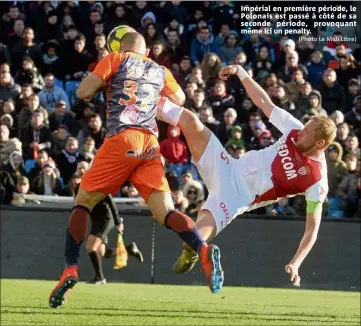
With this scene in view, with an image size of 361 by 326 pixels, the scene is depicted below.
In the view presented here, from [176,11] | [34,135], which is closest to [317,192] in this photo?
[34,135]

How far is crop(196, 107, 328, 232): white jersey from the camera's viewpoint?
10.1 metres

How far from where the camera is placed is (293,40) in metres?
21.3

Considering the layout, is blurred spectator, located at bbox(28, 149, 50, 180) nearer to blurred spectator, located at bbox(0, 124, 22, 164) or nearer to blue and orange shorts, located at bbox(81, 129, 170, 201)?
blurred spectator, located at bbox(0, 124, 22, 164)

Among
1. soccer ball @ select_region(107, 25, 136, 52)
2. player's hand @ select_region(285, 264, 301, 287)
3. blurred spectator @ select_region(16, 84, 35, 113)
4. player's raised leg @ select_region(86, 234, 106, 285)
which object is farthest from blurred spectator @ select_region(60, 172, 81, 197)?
player's hand @ select_region(285, 264, 301, 287)

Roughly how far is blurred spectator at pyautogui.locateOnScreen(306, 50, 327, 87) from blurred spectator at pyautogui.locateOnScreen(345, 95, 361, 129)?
109cm

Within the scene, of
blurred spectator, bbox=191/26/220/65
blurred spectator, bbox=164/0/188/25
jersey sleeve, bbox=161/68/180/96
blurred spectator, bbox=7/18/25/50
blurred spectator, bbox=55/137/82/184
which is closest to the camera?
jersey sleeve, bbox=161/68/180/96

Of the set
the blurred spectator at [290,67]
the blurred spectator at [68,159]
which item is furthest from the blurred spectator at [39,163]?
the blurred spectator at [290,67]

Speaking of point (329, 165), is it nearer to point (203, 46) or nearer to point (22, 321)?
point (203, 46)

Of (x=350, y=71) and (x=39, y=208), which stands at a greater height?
(x=350, y=71)

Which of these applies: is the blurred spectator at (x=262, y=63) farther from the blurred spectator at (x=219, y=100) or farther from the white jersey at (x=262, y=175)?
the white jersey at (x=262, y=175)

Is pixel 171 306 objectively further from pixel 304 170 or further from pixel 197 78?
pixel 197 78

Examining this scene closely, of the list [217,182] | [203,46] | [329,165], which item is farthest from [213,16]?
[217,182]

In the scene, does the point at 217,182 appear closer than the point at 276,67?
Yes

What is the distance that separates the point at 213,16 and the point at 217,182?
12103 millimetres
